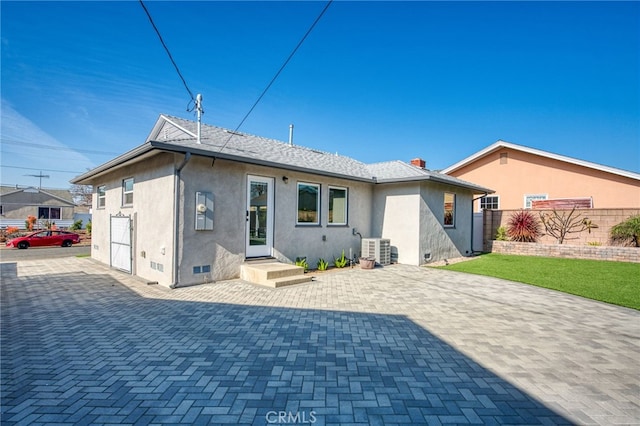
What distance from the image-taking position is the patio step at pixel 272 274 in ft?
23.4

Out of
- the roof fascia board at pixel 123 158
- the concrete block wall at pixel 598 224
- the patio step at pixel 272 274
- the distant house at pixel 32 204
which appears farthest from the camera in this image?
the distant house at pixel 32 204

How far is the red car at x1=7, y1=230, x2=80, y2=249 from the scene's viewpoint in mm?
17609

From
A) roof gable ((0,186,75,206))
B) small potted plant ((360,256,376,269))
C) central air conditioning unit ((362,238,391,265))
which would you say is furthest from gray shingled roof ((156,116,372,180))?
roof gable ((0,186,75,206))

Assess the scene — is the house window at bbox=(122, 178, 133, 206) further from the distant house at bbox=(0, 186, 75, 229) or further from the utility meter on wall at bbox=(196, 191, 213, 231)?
the distant house at bbox=(0, 186, 75, 229)

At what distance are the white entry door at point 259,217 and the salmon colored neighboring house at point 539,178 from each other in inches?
579

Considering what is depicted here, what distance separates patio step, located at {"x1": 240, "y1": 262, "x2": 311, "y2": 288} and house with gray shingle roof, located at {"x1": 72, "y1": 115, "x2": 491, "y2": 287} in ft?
1.23

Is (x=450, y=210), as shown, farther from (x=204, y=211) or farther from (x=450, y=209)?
(x=204, y=211)

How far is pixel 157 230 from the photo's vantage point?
7305 mm

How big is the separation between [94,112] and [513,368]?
722 inches

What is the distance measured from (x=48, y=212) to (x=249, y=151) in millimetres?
43813

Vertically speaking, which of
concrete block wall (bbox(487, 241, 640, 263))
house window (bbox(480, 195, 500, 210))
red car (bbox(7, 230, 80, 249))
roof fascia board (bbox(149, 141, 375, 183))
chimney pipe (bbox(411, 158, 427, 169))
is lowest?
red car (bbox(7, 230, 80, 249))

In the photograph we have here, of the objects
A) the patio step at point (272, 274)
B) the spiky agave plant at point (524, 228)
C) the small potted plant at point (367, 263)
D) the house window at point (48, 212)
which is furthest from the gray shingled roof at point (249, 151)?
the house window at point (48, 212)

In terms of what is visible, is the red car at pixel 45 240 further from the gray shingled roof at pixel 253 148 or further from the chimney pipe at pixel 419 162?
the chimney pipe at pixel 419 162

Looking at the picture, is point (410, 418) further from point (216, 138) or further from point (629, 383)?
point (216, 138)
